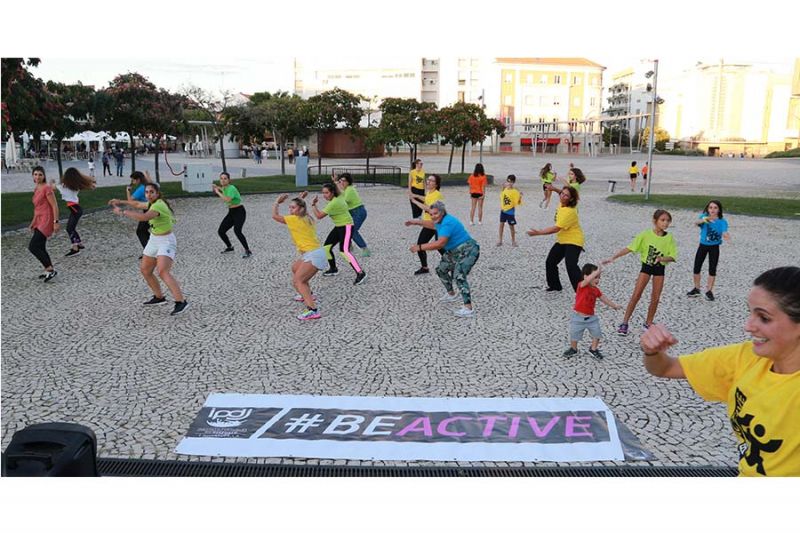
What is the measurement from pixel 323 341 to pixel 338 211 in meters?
3.06

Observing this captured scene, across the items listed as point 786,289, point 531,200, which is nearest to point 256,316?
point 786,289

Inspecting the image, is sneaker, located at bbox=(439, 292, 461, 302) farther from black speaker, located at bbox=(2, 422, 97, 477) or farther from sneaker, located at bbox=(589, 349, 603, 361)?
black speaker, located at bbox=(2, 422, 97, 477)

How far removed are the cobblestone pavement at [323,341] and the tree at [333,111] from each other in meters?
18.6

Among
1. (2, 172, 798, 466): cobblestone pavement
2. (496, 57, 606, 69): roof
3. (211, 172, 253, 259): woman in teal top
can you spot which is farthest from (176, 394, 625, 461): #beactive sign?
(496, 57, 606, 69): roof

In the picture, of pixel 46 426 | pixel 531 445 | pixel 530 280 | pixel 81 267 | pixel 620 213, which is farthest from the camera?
pixel 620 213

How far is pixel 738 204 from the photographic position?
2120cm

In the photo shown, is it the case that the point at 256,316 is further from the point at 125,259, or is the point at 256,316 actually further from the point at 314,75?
the point at 314,75

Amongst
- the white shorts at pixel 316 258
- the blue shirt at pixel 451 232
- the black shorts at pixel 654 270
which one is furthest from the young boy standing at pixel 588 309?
the white shorts at pixel 316 258

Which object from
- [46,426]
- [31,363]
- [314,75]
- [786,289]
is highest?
[314,75]

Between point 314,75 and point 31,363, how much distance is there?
279ft

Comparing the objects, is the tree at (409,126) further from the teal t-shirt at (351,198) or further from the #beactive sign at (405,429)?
the #beactive sign at (405,429)

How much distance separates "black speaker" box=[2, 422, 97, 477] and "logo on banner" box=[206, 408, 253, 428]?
2.36 m

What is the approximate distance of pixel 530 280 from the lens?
10.1 meters

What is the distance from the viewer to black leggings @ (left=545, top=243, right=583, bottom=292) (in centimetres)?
825
